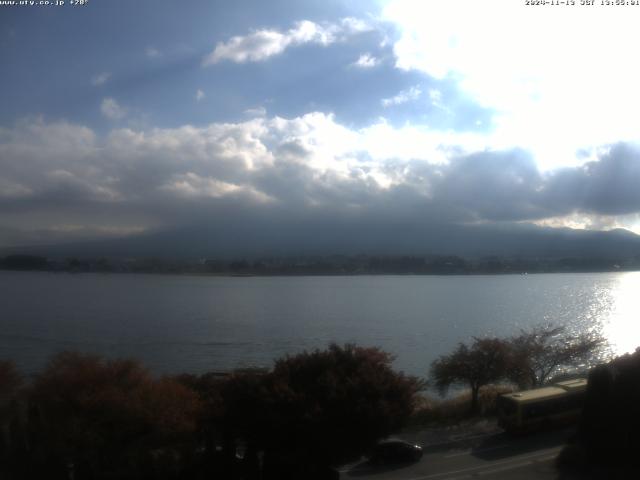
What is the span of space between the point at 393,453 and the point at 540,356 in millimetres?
13036

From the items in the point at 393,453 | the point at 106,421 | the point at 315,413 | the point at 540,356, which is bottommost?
the point at 393,453

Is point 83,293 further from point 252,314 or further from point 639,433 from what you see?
point 639,433

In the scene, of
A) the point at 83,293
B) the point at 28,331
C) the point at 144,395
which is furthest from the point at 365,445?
the point at 83,293

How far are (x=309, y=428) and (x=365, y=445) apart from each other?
130 centimetres

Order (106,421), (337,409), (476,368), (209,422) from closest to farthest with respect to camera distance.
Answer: (337,409)
(106,421)
(209,422)
(476,368)

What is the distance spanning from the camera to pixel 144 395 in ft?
41.3

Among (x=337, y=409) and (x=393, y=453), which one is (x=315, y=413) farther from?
(x=393, y=453)

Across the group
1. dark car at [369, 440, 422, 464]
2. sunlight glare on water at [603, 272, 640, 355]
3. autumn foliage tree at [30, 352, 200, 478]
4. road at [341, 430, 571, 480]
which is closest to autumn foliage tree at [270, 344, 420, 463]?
road at [341, 430, 571, 480]

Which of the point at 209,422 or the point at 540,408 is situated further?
the point at 540,408

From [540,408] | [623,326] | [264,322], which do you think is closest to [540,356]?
[540,408]

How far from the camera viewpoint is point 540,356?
80.2ft

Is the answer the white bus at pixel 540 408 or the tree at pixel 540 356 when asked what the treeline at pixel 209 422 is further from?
the tree at pixel 540 356

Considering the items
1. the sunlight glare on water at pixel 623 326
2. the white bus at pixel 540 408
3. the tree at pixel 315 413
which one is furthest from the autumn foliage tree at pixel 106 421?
the sunlight glare on water at pixel 623 326

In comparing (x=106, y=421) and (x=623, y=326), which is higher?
(x=106, y=421)
